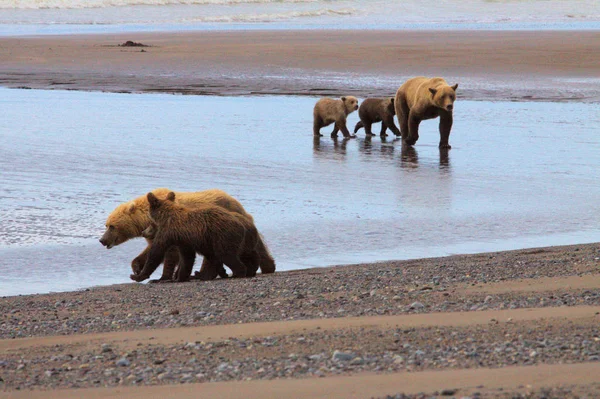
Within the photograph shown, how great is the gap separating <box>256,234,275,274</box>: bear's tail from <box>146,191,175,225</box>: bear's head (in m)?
0.75

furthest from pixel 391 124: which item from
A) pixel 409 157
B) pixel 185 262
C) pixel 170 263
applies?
pixel 185 262

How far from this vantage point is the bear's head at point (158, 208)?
8.25 meters

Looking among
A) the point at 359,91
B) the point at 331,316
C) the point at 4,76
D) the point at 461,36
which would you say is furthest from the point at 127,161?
the point at 461,36

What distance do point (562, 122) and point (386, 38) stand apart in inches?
944

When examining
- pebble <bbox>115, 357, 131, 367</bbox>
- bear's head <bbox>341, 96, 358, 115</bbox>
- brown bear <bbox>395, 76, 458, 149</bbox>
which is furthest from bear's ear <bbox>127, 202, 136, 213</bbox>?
bear's head <bbox>341, 96, 358, 115</bbox>

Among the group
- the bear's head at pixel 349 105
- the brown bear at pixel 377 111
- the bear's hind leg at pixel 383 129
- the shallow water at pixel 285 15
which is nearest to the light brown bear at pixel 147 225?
the bear's head at pixel 349 105

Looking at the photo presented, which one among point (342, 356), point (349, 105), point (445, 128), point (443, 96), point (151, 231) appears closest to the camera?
point (342, 356)

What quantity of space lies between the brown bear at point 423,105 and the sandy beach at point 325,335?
860 cm

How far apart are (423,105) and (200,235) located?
382 inches

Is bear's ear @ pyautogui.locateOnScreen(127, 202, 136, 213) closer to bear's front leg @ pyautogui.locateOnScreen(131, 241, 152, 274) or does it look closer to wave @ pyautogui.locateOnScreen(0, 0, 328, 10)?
bear's front leg @ pyautogui.locateOnScreen(131, 241, 152, 274)

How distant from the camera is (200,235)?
8156mm

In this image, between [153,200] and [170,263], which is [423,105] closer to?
[170,263]

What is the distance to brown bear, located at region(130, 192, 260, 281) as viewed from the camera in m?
8.16

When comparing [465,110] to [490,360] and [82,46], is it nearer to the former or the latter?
[490,360]
